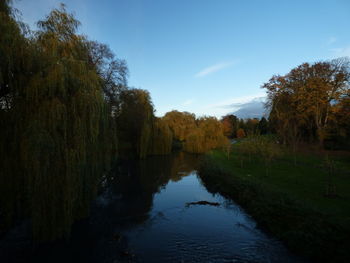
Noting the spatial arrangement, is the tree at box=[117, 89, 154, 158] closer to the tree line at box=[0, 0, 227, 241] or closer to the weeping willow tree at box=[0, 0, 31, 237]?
the tree line at box=[0, 0, 227, 241]

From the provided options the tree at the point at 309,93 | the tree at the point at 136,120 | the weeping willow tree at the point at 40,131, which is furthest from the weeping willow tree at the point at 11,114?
the tree at the point at 309,93

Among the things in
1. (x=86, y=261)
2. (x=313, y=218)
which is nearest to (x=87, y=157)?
(x=86, y=261)

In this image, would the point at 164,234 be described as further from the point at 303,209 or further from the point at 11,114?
the point at 11,114

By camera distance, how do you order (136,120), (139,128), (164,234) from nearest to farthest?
(164,234) → (136,120) → (139,128)

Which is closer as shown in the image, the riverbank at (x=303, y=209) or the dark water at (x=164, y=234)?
the riverbank at (x=303, y=209)

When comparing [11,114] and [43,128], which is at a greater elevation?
[11,114]

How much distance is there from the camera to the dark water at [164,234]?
6.31 metres

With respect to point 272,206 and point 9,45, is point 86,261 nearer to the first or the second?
point 9,45

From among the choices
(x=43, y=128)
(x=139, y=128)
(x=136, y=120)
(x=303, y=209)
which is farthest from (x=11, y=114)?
(x=139, y=128)

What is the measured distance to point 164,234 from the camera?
7.80 meters

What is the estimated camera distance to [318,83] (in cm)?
2392

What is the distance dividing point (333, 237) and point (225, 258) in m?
3.16

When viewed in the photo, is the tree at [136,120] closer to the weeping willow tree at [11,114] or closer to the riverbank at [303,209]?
the riverbank at [303,209]

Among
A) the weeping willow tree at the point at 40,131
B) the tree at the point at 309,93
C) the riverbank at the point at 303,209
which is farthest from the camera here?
the tree at the point at 309,93
